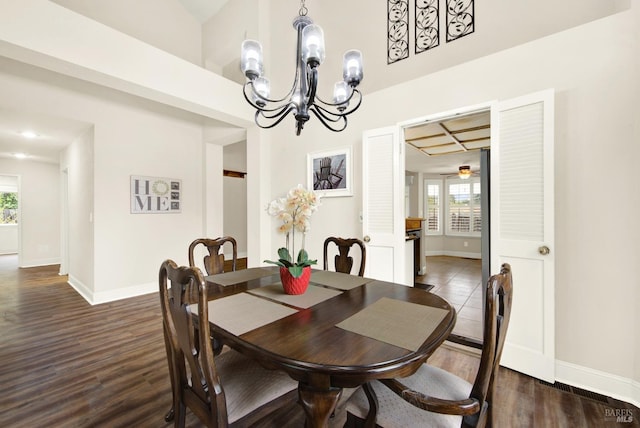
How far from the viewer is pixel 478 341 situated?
2.42m

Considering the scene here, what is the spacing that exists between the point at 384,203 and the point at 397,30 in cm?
197

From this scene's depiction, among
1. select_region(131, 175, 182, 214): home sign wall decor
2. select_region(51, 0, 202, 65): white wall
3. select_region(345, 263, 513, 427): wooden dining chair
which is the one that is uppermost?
select_region(51, 0, 202, 65): white wall

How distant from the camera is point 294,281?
149cm

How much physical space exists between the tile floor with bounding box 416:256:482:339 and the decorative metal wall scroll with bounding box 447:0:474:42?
2.93 m

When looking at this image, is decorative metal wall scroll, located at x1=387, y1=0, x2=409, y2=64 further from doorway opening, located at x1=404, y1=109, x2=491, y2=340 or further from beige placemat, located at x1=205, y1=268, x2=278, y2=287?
beige placemat, located at x1=205, y1=268, x2=278, y2=287

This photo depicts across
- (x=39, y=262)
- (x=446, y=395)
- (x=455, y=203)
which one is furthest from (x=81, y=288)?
(x=455, y=203)

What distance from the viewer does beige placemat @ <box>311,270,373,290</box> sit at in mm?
1710

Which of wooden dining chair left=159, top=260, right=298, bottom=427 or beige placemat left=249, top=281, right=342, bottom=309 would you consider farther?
beige placemat left=249, top=281, right=342, bottom=309

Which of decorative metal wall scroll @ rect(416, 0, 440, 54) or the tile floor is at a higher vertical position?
decorative metal wall scroll @ rect(416, 0, 440, 54)

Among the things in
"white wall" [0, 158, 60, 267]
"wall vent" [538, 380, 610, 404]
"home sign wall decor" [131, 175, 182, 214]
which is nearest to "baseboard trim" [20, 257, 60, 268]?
"white wall" [0, 158, 60, 267]

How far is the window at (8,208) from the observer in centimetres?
754

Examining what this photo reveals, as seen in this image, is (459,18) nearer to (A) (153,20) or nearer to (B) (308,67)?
(B) (308,67)

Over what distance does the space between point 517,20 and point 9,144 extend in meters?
7.63

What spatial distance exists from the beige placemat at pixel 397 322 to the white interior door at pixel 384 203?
138cm
